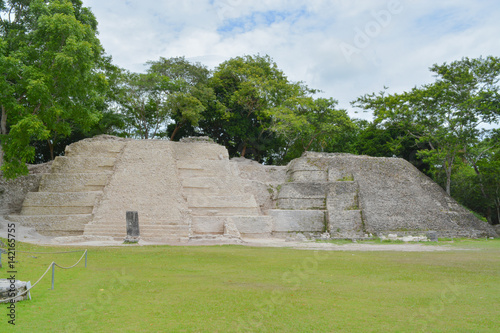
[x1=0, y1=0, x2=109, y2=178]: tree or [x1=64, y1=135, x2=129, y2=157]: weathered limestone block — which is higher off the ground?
[x1=0, y1=0, x2=109, y2=178]: tree

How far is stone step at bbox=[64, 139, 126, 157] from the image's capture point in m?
27.5

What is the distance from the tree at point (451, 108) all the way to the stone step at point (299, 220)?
1019 cm

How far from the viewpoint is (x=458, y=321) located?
5.54 metres

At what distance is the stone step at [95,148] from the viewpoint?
27469mm

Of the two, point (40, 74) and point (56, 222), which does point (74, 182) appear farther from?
point (40, 74)

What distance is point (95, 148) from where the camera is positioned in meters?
27.9

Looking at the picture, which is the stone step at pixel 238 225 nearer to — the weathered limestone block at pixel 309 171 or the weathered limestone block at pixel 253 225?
the weathered limestone block at pixel 253 225

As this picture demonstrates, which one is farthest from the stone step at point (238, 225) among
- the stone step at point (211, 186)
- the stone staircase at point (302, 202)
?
the stone step at point (211, 186)

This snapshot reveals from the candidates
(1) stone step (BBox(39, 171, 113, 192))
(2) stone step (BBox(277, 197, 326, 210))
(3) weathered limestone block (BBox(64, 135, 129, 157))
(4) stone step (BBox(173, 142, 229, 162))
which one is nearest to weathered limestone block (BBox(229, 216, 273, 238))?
(2) stone step (BBox(277, 197, 326, 210))

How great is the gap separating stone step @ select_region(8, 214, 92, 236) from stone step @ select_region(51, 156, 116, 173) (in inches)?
204

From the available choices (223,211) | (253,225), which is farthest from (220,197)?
(253,225)

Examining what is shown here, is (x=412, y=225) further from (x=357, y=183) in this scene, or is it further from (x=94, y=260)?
(x=94, y=260)

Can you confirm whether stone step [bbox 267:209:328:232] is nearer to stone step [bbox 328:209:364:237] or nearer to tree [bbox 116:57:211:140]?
stone step [bbox 328:209:364:237]

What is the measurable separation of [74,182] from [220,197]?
8.34 m
